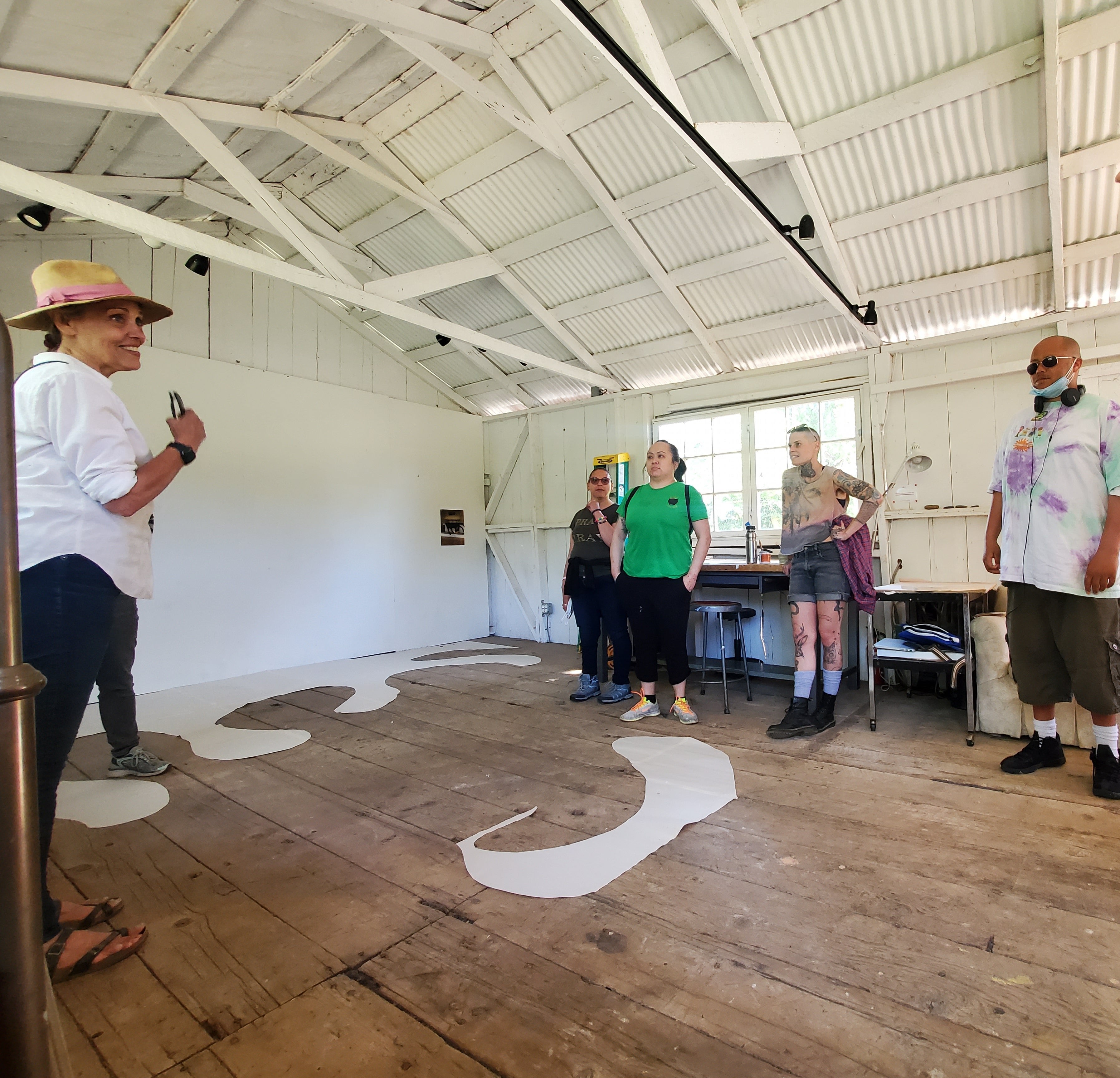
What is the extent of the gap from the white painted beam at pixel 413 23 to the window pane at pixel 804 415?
11.0 feet

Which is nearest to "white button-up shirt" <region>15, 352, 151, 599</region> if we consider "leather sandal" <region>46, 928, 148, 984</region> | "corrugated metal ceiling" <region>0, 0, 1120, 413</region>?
"leather sandal" <region>46, 928, 148, 984</region>

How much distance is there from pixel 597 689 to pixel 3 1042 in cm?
392

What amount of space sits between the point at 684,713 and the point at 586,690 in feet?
2.71

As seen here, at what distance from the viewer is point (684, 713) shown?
3.69m

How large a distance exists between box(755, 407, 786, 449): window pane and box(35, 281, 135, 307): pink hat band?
4.74 meters

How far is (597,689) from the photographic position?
4.35 m

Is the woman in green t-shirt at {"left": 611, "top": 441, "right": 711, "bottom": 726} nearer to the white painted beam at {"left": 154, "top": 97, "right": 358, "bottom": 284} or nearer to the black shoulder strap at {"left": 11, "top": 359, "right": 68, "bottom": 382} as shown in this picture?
the white painted beam at {"left": 154, "top": 97, "right": 358, "bottom": 284}

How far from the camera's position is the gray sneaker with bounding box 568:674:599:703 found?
4.29m

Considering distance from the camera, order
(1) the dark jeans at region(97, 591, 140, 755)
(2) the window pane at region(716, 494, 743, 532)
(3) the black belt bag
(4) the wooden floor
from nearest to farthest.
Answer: (4) the wooden floor, (1) the dark jeans at region(97, 591, 140, 755), (3) the black belt bag, (2) the window pane at region(716, 494, 743, 532)

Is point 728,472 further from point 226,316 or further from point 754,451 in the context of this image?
point 226,316

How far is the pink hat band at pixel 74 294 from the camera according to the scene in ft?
5.08

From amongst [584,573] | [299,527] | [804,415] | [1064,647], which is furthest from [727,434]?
[299,527]

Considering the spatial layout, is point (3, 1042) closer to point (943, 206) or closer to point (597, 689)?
point (597, 689)

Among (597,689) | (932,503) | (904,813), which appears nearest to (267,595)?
(597,689)
